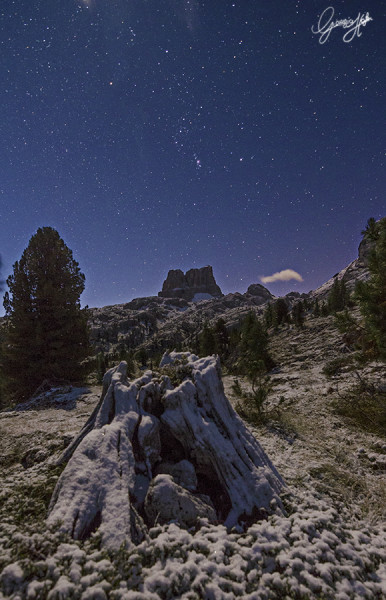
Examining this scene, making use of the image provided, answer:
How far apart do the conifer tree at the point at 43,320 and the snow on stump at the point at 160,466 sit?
11809mm

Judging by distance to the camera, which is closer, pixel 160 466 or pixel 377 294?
pixel 160 466

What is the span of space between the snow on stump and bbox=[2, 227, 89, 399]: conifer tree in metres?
11.8

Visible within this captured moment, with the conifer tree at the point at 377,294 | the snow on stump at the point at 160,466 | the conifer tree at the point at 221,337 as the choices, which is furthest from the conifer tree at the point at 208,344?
the snow on stump at the point at 160,466

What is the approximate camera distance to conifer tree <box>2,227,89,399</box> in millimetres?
16250

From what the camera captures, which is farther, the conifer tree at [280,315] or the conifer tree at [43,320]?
the conifer tree at [280,315]

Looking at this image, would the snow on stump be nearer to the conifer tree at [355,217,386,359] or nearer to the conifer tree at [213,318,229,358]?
the conifer tree at [355,217,386,359]

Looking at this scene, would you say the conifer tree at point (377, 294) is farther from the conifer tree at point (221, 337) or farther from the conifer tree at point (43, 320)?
the conifer tree at point (221, 337)

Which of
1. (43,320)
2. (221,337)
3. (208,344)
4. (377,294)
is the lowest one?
(208,344)

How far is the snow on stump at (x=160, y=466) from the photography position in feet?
13.5

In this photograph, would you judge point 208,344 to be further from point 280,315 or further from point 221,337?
point 280,315

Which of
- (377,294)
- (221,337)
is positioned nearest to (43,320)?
(377,294)

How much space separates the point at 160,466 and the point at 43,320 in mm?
15356

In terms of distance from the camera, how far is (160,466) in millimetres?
5504

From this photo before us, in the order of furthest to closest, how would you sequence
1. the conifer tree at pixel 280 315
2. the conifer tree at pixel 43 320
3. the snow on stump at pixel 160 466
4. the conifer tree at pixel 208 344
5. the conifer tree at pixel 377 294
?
the conifer tree at pixel 280 315 → the conifer tree at pixel 208 344 → the conifer tree at pixel 43 320 → the conifer tree at pixel 377 294 → the snow on stump at pixel 160 466
